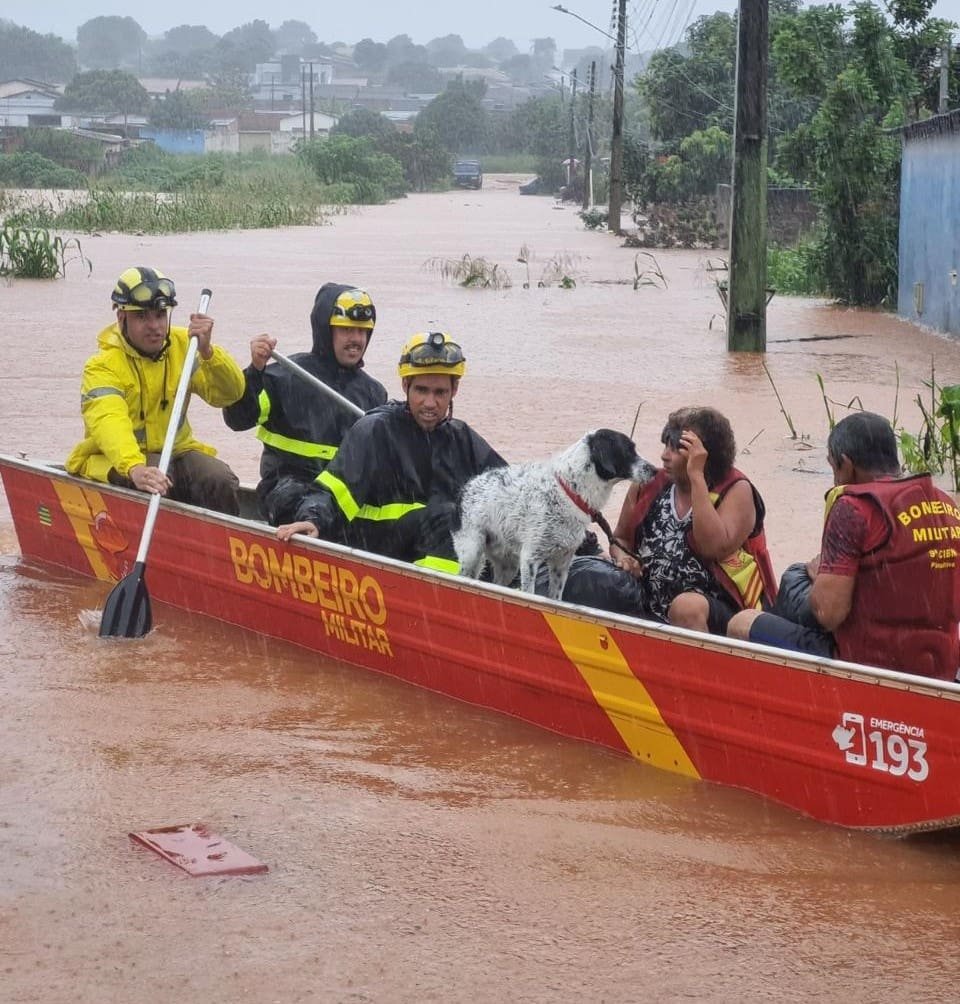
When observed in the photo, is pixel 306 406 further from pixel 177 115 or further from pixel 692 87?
pixel 177 115

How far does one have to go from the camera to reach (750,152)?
16.4 meters

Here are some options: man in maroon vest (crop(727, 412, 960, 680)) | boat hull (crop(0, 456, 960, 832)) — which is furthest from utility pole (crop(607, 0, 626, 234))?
man in maroon vest (crop(727, 412, 960, 680))

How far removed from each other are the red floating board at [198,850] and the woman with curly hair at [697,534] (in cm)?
170

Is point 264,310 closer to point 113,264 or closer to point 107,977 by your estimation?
point 113,264

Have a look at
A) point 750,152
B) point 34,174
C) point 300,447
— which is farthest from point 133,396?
point 34,174

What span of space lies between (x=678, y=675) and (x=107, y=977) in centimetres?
205

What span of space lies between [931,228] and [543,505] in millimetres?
14869

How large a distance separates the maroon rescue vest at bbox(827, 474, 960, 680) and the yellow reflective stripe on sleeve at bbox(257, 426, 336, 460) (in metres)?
3.12

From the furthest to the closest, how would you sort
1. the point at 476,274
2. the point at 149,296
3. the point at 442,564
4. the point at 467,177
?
1. the point at 467,177
2. the point at 476,274
3. the point at 149,296
4. the point at 442,564

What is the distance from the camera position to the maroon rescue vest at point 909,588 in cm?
509

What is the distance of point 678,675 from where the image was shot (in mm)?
5586

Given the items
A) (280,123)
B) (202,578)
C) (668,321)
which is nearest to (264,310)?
(668,321)

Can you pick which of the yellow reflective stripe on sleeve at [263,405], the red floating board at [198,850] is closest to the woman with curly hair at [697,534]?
the red floating board at [198,850]

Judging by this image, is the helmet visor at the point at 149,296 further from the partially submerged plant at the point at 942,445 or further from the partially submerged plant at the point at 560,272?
the partially submerged plant at the point at 560,272
